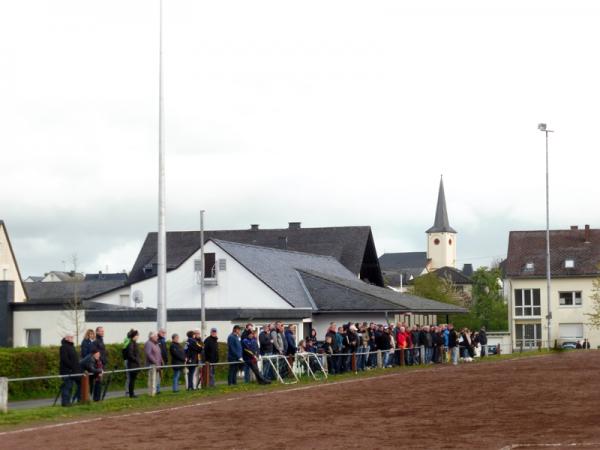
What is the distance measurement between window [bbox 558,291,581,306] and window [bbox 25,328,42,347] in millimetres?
59657

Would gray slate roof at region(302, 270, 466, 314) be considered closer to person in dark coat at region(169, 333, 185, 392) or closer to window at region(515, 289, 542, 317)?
person in dark coat at region(169, 333, 185, 392)

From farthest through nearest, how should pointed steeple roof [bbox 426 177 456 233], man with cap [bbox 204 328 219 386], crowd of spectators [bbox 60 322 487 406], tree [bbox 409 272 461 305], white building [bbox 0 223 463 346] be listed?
pointed steeple roof [bbox 426 177 456 233]
tree [bbox 409 272 461 305]
white building [bbox 0 223 463 346]
man with cap [bbox 204 328 219 386]
crowd of spectators [bbox 60 322 487 406]

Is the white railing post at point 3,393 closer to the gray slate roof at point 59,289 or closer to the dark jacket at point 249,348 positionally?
the dark jacket at point 249,348

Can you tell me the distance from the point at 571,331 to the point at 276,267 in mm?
46475

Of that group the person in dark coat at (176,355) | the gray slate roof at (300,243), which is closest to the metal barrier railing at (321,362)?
the person in dark coat at (176,355)

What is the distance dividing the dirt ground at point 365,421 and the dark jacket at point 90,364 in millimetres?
2286

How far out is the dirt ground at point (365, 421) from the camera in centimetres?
1719

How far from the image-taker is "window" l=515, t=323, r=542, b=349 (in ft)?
314

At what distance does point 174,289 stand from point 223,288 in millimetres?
2424

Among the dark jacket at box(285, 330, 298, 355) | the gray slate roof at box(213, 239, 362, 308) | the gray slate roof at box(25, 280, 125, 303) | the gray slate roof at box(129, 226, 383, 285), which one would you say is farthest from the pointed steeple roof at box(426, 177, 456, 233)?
the dark jacket at box(285, 330, 298, 355)

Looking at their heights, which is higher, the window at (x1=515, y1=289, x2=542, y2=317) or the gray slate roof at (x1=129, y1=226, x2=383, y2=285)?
the gray slate roof at (x1=129, y1=226, x2=383, y2=285)

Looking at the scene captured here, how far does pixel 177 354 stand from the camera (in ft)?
94.1

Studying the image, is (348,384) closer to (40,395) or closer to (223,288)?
(40,395)

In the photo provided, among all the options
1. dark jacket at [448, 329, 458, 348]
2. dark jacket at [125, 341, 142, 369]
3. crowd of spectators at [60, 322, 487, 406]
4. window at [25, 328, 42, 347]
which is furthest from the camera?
dark jacket at [448, 329, 458, 348]
